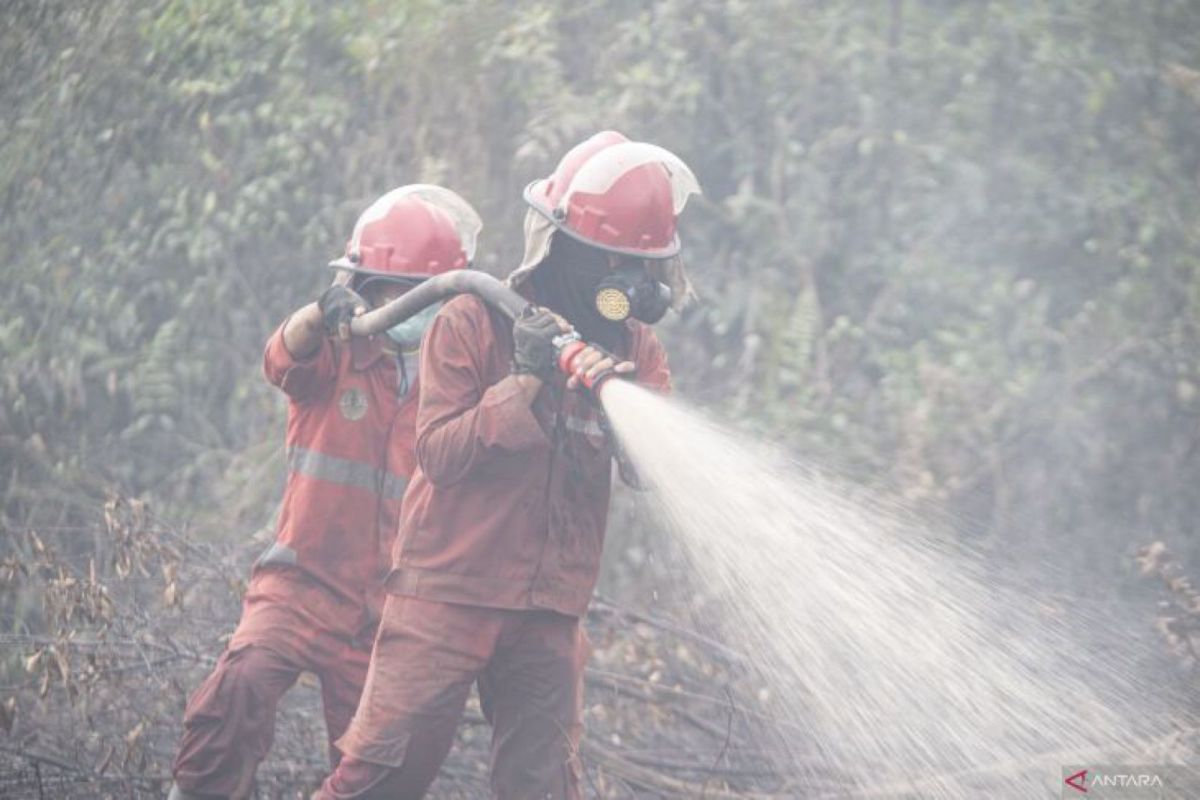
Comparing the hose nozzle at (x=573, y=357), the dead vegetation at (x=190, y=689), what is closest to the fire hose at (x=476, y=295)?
the hose nozzle at (x=573, y=357)

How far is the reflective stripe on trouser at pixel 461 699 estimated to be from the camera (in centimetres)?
371

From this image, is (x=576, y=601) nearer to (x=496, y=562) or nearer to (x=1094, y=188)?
(x=496, y=562)

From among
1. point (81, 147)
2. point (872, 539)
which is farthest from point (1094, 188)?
point (81, 147)

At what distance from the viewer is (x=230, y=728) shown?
405 centimetres

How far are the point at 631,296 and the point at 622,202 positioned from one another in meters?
0.27

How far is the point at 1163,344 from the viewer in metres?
7.70

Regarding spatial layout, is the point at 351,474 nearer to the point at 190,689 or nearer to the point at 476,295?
the point at 476,295

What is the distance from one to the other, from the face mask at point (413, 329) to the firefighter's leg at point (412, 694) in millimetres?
880

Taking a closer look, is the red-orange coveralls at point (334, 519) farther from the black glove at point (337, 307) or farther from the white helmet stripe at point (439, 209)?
the white helmet stripe at point (439, 209)

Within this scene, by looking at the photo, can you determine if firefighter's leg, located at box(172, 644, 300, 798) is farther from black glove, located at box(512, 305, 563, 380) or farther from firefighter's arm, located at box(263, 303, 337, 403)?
black glove, located at box(512, 305, 563, 380)

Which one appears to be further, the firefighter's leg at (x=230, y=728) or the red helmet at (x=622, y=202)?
the firefighter's leg at (x=230, y=728)

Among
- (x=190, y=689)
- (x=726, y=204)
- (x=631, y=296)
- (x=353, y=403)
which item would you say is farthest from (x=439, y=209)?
(x=726, y=204)

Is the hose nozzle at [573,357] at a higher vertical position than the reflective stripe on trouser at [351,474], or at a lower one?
higher

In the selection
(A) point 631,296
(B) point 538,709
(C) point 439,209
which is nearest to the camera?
(A) point 631,296
